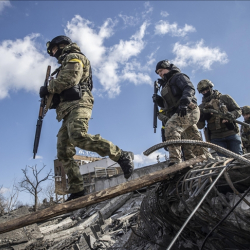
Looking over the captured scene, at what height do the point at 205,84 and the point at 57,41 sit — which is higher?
the point at 57,41

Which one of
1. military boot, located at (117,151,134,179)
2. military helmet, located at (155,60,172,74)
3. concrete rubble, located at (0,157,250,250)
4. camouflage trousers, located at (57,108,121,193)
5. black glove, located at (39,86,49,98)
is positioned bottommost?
concrete rubble, located at (0,157,250,250)

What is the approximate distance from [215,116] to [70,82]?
3.14 metres

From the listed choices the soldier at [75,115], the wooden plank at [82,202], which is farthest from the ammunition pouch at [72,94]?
the wooden plank at [82,202]

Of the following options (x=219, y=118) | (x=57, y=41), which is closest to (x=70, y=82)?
(x=57, y=41)

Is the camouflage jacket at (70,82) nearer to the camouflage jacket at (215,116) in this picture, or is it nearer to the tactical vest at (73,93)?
the tactical vest at (73,93)

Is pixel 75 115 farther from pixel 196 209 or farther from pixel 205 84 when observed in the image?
pixel 205 84

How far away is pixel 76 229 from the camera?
5.66 metres

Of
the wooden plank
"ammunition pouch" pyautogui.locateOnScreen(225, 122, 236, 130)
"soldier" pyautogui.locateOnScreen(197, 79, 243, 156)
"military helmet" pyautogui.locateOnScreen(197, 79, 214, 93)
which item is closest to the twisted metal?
the wooden plank

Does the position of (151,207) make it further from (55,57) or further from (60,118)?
(55,57)

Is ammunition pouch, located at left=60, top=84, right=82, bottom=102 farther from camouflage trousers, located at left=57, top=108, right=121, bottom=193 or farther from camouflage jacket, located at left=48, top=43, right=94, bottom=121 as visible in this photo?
camouflage trousers, located at left=57, top=108, right=121, bottom=193

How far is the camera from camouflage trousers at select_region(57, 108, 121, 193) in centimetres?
254

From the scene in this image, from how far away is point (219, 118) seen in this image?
4496mm

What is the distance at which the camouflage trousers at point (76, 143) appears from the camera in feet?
8.35

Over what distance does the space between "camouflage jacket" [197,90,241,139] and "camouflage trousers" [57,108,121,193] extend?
273cm
